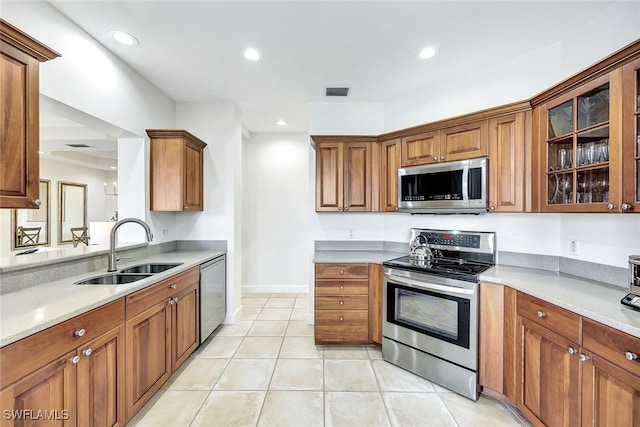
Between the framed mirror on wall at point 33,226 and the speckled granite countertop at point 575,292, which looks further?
the framed mirror on wall at point 33,226

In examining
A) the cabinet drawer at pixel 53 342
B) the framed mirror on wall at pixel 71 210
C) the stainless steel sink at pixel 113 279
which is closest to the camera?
the cabinet drawer at pixel 53 342

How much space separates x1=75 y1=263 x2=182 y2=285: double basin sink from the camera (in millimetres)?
2059

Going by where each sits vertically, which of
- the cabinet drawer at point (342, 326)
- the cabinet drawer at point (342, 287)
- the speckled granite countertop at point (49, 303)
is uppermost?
the speckled granite countertop at point (49, 303)

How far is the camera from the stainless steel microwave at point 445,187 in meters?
2.40

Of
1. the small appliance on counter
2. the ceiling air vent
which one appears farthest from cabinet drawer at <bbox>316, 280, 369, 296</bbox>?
the ceiling air vent

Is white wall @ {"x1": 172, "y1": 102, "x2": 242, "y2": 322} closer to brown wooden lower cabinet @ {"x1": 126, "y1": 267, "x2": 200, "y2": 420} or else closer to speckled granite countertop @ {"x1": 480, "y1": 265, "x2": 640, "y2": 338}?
brown wooden lower cabinet @ {"x1": 126, "y1": 267, "x2": 200, "y2": 420}

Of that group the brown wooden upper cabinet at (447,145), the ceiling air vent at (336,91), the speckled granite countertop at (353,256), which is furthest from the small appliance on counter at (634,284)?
the ceiling air vent at (336,91)

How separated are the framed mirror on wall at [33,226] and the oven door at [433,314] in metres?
5.80

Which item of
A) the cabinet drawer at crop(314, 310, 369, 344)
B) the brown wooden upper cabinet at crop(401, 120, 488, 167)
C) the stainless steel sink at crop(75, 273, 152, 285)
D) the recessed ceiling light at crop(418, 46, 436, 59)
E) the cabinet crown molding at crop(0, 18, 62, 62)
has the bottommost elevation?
the cabinet drawer at crop(314, 310, 369, 344)

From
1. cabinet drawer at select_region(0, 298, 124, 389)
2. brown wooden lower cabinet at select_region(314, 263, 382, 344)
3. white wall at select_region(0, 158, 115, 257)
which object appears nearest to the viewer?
cabinet drawer at select_region(0, 298, 124, 389)

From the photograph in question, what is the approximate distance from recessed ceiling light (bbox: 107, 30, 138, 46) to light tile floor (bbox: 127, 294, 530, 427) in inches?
113

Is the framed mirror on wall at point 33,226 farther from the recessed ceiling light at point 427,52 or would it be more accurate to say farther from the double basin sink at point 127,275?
the recessed ceiling light at point 427,52

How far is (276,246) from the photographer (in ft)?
15.8

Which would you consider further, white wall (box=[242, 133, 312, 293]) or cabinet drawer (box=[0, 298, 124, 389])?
white wall (box=[242, 133, 312, 293])
